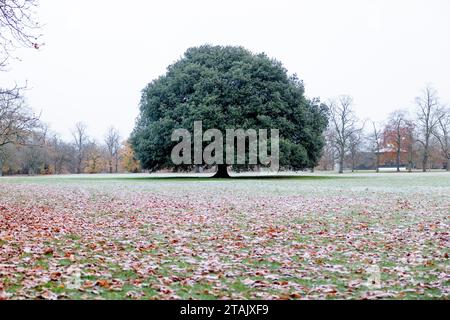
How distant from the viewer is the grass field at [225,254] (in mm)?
4957

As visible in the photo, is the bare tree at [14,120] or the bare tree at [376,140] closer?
the bare tree at [14,120]

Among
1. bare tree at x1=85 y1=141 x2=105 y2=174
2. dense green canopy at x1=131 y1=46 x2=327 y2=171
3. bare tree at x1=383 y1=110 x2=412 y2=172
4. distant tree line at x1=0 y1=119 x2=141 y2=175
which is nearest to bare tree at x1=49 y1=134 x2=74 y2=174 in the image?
distant tree line at x1=0 y1=119 x2=141 y2=175

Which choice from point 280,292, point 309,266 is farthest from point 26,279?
point 309,266

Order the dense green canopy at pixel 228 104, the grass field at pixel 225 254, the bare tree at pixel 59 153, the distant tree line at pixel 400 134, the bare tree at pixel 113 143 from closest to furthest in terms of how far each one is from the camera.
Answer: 1. the grass field at pixel 225 254
2. the dense green canopy at pixel 228 104
3. the distant tree line at pixel 400 134
4. the bare tree at pixel 59 153
5. the bare tree at pixel 113 143

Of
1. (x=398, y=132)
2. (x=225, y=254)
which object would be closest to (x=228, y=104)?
(x=225, y=254)

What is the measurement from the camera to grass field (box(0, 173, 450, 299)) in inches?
195

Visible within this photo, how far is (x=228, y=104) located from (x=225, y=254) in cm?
2944

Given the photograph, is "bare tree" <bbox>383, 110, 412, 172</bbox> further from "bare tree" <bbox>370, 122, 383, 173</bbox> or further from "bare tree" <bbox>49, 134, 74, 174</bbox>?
"bare tree" <bbox>49, 134, 74, 174</bbox>

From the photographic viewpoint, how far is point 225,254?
6.97 metres

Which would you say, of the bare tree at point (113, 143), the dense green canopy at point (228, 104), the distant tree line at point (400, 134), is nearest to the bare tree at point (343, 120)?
the distant tree line at point (400, 134)

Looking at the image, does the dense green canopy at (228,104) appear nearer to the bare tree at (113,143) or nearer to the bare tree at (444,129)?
the bare tree at (444,129)

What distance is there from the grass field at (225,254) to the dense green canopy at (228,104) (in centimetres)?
2195

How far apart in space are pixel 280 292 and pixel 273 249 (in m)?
2.51

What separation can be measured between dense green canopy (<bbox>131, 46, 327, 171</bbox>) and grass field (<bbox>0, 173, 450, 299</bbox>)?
22.0 metres
